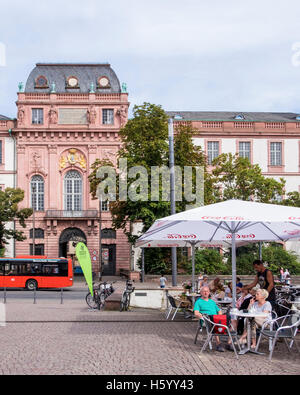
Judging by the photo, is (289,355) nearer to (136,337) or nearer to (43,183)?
(136,337)

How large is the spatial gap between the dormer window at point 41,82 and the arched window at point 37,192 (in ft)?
30.1

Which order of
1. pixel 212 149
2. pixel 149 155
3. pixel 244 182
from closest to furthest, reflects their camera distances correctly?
1. pixel 149 155
2. pixel 244 182
3. pixel 212 149

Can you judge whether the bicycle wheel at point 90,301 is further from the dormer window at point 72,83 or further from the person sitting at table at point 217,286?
Result: the dormer window at point 72,83

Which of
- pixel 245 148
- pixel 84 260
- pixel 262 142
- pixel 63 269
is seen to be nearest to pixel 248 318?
pixel 84 260

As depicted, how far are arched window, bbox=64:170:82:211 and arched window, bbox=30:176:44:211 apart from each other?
7.67 feet

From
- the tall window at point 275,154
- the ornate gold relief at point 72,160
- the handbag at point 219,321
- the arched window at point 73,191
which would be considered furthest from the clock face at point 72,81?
the handbag at point 219,321

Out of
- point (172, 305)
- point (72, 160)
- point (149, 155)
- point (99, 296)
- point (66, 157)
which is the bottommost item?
point (99, 296)

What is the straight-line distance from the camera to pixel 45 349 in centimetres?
1166

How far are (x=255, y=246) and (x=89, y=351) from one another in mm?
38722

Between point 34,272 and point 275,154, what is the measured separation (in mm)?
30223

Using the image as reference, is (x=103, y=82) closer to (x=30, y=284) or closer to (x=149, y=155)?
(x=149, y=155)

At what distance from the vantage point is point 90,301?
78.2 feet

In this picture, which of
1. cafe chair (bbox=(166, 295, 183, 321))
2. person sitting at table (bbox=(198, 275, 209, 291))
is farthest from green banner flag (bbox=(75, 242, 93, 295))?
cafe chair (bbox=(166, 295, 183, 321))
